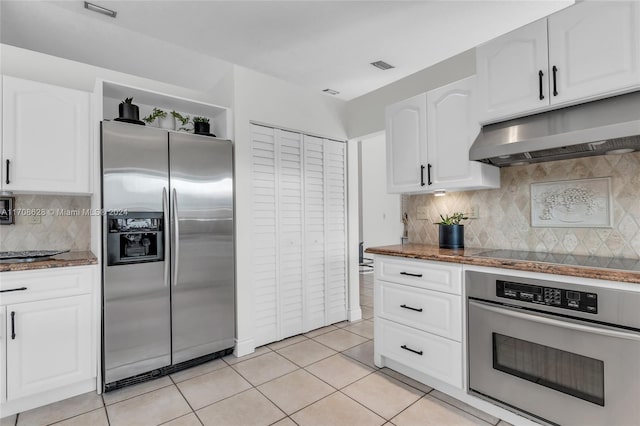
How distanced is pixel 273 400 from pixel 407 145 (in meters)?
2.15

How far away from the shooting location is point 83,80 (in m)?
2.78

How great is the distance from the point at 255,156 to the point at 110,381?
2.07 meters

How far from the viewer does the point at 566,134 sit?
5.62 ft

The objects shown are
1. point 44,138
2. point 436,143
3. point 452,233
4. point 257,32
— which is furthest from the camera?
point 257,32

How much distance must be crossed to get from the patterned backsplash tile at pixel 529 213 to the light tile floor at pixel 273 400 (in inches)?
47.2

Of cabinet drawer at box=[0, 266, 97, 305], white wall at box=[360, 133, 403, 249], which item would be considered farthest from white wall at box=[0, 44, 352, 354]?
white wall at box=[360, 133, 403, 249]

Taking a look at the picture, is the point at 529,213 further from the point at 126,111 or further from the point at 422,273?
the point at 126,111

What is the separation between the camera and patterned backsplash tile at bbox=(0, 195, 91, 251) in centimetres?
249

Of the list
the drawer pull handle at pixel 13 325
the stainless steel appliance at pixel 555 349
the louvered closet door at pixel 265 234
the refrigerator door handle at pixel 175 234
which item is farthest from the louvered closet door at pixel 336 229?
the drawer pull handle at pixel 13 325

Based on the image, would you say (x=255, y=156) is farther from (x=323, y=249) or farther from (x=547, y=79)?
(x=547, y=79)

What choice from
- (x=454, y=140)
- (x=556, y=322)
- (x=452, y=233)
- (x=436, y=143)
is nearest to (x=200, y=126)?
(x=436, y=143)

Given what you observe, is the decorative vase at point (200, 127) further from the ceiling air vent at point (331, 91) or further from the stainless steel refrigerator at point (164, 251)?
→ the ceiling air vent at point (331, 91)

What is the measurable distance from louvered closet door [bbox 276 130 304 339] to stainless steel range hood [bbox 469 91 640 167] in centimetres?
176

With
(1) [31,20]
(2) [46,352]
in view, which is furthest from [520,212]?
(1) [31,20]
